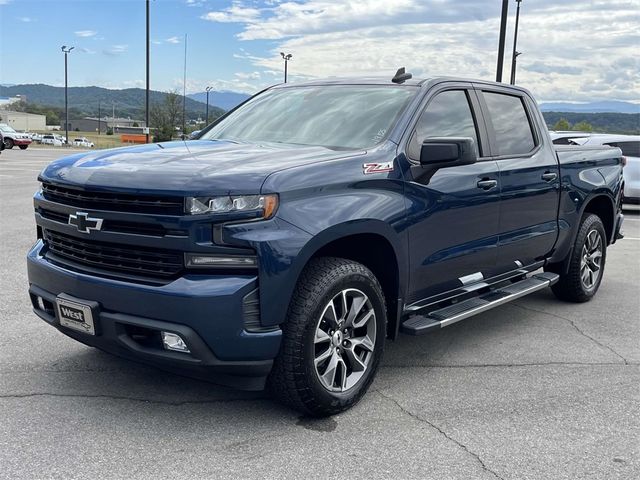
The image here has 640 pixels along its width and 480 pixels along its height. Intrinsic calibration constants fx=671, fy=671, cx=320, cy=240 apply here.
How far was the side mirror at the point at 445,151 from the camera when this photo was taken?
397 centimetres

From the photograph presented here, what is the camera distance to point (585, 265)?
6387mm

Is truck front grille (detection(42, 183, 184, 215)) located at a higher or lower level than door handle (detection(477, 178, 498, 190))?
lower

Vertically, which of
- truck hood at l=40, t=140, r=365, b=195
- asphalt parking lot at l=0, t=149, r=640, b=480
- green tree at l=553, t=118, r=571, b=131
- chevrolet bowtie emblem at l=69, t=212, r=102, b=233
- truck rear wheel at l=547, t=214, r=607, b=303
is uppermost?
green tree at l=553, t=118, r=571, b=131

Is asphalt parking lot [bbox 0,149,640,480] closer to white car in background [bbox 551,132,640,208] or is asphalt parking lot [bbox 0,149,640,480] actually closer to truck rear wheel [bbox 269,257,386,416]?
truck rear wheel [bbox 269,257,386,416]

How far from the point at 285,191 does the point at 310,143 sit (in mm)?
1038

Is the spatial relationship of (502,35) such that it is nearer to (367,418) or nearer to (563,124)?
(367,418)

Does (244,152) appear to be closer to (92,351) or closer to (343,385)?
(343,385)

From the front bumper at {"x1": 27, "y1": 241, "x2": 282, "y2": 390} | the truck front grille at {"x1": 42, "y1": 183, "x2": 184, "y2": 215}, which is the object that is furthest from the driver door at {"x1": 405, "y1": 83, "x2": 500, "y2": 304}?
the truck front grille at {"x1": 42, "y1": 183, "x2": 184, "y2": 215}

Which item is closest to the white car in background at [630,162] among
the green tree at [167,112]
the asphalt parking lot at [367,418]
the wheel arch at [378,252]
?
the asphalt parking lot at [367,418]

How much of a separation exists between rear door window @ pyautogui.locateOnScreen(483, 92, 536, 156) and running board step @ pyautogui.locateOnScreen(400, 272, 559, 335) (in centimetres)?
105

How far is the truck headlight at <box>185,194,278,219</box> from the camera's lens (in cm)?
318

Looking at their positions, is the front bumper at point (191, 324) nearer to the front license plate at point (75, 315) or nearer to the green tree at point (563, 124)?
→ the front license plate at point (75, 315)

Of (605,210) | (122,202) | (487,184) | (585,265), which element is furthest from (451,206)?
(605,210)

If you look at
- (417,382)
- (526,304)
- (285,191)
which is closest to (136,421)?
(285,191)
